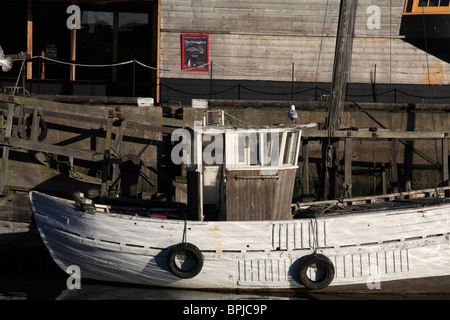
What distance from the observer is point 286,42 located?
20531 mm

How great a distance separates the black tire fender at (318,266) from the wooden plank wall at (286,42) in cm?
878

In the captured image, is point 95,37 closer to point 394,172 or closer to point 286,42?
point 286,42

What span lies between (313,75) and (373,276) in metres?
8.88

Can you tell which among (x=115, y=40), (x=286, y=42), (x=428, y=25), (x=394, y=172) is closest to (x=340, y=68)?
(x=394, y=172)

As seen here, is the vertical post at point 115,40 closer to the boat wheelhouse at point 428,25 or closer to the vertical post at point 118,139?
the vertical post at point 118,139

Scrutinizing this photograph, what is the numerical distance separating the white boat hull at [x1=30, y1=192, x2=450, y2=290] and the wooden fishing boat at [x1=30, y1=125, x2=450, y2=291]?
0.02 m

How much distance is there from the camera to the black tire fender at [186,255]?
1309 cm

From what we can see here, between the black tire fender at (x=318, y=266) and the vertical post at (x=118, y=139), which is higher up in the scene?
the vertical post at (x=118, y=139)

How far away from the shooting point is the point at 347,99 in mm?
20406

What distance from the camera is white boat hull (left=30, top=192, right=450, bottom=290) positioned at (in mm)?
13234

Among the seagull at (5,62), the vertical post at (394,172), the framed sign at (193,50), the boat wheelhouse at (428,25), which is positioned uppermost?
the boat wheelhouse at (428,25)

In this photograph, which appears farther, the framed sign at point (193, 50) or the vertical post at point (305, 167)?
the framed sign at point (193, 50)

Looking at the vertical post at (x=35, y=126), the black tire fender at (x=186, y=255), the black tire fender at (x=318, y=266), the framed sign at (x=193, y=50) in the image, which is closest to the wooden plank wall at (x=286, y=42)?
the framed sign at (x=193, y=50)

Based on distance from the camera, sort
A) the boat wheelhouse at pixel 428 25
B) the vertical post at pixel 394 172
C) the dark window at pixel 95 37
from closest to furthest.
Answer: the vertical post at pixel 394 172 → the boat wheelhouse at pixel 428 25 → the dark window at pixel 95 37
